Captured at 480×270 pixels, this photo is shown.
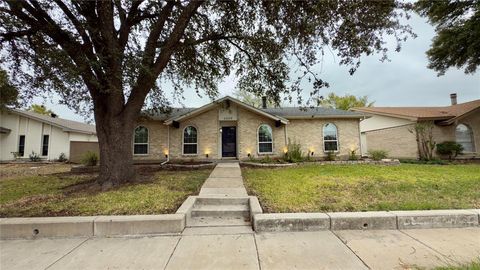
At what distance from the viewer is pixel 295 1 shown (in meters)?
6.82

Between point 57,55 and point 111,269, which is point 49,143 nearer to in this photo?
point 57,55

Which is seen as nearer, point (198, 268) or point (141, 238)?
point (198, 268)

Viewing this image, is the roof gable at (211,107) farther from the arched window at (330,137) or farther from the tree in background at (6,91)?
the tree in background at (6,91)

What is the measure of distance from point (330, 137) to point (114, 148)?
11.6 m

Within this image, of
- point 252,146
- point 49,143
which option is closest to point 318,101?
point 252,146

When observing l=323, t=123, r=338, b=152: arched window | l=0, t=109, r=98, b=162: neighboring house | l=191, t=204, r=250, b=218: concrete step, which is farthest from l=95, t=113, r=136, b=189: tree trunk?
l=0, t=109, r=98, b=162: neighboring house

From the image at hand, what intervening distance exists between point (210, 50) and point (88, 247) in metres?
8.22

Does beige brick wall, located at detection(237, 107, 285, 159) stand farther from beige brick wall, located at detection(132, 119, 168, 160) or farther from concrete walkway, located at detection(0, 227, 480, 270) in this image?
concrete walkway, located at detection(0, 227, 480, 270)

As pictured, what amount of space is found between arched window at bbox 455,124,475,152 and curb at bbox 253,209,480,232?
15148mm

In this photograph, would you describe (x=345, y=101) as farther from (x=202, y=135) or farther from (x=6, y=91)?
(x=6, y=91)

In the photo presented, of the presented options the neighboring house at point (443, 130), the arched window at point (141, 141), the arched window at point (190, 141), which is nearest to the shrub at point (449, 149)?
the neighboring house at point (443, 130)

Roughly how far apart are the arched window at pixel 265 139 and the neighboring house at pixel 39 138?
13.0 metres

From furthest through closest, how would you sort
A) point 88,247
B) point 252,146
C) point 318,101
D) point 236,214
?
1. point 252,146
2. point 318,101
3. point 236,214
4. point 88,247

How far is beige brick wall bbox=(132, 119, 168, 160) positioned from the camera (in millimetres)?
13953
